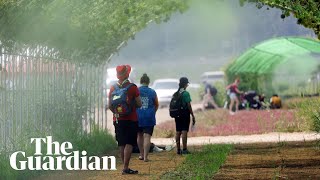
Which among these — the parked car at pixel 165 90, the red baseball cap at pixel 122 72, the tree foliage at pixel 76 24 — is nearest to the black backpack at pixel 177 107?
the tree foliage at pixel 76 24

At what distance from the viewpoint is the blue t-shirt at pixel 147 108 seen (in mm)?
22641

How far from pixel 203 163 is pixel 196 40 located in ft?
170

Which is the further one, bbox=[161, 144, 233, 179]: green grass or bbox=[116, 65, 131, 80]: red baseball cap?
bbox=[116, 65, 131, 80]: red baseball cap

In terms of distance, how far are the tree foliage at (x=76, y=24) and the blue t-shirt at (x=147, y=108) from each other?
2.10m

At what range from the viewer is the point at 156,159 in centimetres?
2356

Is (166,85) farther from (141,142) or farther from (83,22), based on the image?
(141,142)

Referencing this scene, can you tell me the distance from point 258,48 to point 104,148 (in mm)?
26976

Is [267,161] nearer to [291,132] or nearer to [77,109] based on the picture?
[77,109]

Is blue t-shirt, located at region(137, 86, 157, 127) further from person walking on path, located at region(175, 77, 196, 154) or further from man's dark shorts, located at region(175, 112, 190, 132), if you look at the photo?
man's dark shorts, located at region(175, 112, 190, 132)

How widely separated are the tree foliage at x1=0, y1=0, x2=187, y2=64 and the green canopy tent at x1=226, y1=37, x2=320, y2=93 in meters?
24.0

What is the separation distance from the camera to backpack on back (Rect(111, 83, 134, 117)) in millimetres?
19422

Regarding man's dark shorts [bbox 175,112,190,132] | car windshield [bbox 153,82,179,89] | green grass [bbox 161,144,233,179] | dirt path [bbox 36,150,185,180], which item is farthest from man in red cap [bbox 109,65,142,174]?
car windshield [bbox 153,82,179,89]

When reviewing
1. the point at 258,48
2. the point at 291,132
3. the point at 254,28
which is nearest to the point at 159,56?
the point at 254,28

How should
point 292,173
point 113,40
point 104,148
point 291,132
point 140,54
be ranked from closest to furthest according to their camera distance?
point 292,173 → point 104,148 → point 113,40 → point 291,132 → point 140,54
